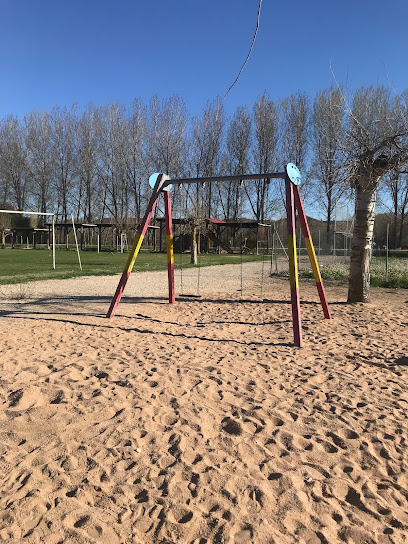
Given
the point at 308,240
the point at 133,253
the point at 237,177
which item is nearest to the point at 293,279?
the point at 308,240

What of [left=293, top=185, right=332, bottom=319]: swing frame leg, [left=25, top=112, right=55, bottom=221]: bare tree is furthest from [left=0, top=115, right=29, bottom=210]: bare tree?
[left=293, top=185, right=332, bottom=319]: swing frame leg

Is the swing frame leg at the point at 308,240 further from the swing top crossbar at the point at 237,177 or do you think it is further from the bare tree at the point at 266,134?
the bare tree at the point at 266,134

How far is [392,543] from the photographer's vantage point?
73.4 inches

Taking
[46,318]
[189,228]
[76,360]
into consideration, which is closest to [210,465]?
[76,360]

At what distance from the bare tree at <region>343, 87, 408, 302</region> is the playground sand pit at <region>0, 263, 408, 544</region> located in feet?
8.52

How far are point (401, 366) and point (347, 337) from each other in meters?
1.33

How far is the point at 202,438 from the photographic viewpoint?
2799 mm

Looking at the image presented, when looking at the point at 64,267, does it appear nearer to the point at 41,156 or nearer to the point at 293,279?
the point at 293,279

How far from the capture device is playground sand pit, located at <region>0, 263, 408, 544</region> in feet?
6.56

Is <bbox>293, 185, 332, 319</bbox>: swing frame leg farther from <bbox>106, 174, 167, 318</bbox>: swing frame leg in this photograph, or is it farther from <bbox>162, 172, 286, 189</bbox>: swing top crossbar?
<bbox>106, 174, 167, 318</bbox>: swing frame leg

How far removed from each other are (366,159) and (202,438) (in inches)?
265

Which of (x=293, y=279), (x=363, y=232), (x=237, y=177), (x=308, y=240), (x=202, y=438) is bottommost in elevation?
(x=202, y=438)

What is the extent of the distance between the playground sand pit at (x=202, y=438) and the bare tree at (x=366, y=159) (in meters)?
2.60

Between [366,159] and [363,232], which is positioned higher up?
[366,159]
